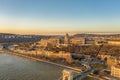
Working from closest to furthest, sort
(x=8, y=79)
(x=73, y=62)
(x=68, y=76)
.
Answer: (x=68, y=76)
(x=8, y=79)
(x=73, y=62)

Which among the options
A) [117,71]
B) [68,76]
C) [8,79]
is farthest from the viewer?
[117,71]

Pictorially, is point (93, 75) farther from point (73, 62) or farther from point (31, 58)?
point (31, 58)

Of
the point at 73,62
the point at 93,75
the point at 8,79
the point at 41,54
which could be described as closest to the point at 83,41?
the point at 41,54

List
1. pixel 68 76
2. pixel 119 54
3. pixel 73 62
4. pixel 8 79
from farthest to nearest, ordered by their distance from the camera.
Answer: pixel 119 54 < pixel 73 62 < pixel 8 79 < pixel 68 76

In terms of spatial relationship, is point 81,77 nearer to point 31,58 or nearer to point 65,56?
point 65,56

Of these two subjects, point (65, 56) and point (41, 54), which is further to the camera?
point (41, 54)

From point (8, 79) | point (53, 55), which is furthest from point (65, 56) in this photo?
point (8, 79)

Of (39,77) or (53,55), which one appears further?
(53,55)

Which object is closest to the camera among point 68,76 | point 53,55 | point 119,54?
point 68,76

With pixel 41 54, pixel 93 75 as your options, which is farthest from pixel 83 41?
pixel 93 75
